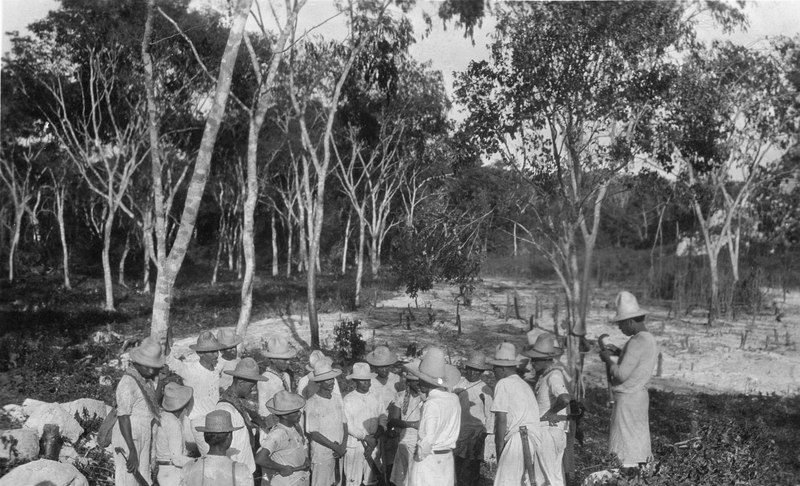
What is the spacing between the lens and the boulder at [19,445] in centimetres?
684

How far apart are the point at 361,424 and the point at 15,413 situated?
15.7 feet

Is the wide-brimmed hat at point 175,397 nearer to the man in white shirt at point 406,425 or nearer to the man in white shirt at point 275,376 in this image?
the man in white shirt at point 275,376

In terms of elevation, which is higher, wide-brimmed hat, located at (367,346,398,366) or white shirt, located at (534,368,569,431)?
wide-brimmed hat, located at (367,346,398,366)

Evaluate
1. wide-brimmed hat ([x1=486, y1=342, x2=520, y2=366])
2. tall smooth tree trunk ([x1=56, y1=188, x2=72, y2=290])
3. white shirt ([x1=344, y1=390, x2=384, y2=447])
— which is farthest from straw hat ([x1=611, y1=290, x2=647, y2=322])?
tall smooth tree trunk ([x1=56, y1=188, x2=72, y2=290])

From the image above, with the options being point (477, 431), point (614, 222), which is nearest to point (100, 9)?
point (477, 431)

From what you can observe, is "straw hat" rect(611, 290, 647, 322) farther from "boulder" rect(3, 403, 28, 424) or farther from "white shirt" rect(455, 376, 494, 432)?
"boulder" rect(3, 403, 28, 424)

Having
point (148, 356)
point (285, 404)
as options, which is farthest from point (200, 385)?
point (285, 404)

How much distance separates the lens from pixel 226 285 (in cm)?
3234

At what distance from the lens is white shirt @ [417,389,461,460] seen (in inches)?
194

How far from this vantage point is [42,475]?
5746 millimetres

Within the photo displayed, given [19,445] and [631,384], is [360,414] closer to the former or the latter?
[631,384]

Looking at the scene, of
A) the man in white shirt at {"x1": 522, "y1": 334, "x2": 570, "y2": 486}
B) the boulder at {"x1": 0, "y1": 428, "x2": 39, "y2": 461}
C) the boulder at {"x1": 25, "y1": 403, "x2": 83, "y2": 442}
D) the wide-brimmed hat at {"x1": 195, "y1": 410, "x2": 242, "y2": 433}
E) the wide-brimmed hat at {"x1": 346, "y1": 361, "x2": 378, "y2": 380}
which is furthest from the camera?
the boulder at {"x1": 25, "y1": 403, "x2": 83, "y2": 442}

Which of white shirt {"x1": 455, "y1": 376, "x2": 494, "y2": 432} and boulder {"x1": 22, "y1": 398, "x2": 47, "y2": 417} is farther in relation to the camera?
boulder {"x1": 22, "y1": 398, "x2": 47, "y2": 417}

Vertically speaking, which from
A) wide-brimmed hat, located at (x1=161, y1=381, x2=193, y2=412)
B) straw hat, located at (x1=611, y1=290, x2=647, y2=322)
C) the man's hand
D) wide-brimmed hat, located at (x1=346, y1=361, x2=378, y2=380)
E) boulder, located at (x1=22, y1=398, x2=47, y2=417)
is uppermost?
straw hat, located at (x1=611, y1=290, x2=647, y2=322)
